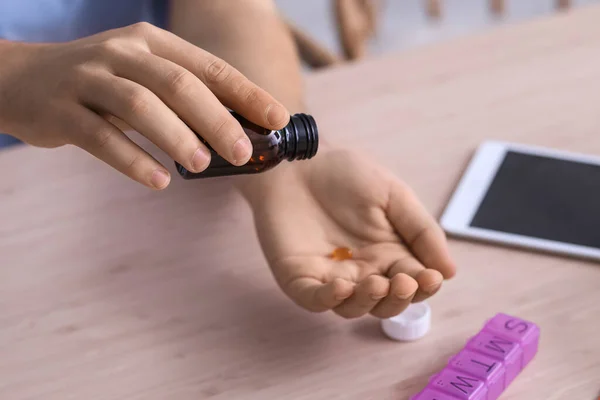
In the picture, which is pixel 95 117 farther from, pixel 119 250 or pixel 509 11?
pixel 509 11

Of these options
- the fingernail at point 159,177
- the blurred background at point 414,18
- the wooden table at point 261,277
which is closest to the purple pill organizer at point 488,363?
the wooden table at point 261,277

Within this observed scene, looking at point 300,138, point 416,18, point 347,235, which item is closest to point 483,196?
point 347,235

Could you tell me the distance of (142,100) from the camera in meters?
0.54

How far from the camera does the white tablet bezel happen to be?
0.72m

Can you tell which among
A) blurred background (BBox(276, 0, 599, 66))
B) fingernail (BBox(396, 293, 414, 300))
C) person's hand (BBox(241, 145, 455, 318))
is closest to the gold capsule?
person's hand (BBox(241, 145, 455, 318))

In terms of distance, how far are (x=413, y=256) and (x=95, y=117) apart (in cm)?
28

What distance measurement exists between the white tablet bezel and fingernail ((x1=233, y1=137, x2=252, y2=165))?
277 mm

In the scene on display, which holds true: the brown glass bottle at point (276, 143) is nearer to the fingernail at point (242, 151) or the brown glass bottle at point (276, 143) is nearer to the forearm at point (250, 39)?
the fingernail at point (242, 151)

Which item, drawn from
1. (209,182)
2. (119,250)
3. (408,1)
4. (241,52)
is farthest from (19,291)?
(408,1)

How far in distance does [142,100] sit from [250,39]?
375 millimetres

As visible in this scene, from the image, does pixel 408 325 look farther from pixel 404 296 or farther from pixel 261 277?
pixel 261 277

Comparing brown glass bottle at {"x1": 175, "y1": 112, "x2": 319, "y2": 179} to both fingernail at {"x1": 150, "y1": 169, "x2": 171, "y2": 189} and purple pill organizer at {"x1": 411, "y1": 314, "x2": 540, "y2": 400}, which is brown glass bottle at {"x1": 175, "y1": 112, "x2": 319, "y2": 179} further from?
purple pill organizer at {"x1": 411, "y1": 314, "x2": 540, "y2": 400}

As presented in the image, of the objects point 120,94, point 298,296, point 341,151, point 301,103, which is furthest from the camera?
point 301,103

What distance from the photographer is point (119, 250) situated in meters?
0.78
